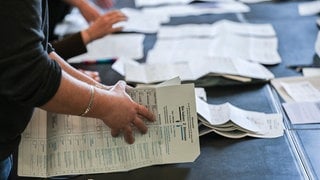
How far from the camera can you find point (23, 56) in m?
0.86

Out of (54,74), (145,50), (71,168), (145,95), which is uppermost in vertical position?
(54,74)

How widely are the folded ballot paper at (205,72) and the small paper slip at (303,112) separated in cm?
19

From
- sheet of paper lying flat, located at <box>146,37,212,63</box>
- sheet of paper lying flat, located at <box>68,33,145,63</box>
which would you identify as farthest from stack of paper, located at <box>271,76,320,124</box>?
sheet of paper lying flat, located at <box>68,33,145,63</box>

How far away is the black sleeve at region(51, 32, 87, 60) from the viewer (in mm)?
1613

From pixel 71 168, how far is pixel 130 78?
50 cm

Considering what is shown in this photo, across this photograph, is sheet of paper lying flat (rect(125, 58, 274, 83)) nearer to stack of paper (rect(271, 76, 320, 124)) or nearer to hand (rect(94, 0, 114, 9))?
stack of paper (rect(271, 76, 320, 124))

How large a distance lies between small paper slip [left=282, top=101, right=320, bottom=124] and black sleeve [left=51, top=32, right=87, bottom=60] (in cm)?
70

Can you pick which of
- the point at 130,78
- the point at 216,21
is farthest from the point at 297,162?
the point at 216,21

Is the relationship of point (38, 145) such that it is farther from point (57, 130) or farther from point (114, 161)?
point (114, 161)

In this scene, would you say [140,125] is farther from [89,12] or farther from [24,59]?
[89,12]

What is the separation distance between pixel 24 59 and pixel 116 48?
1.03m

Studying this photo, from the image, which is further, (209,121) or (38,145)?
(209,121)

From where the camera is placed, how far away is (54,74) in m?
0.92

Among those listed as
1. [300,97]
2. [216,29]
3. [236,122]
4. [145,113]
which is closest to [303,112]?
[300,97]
